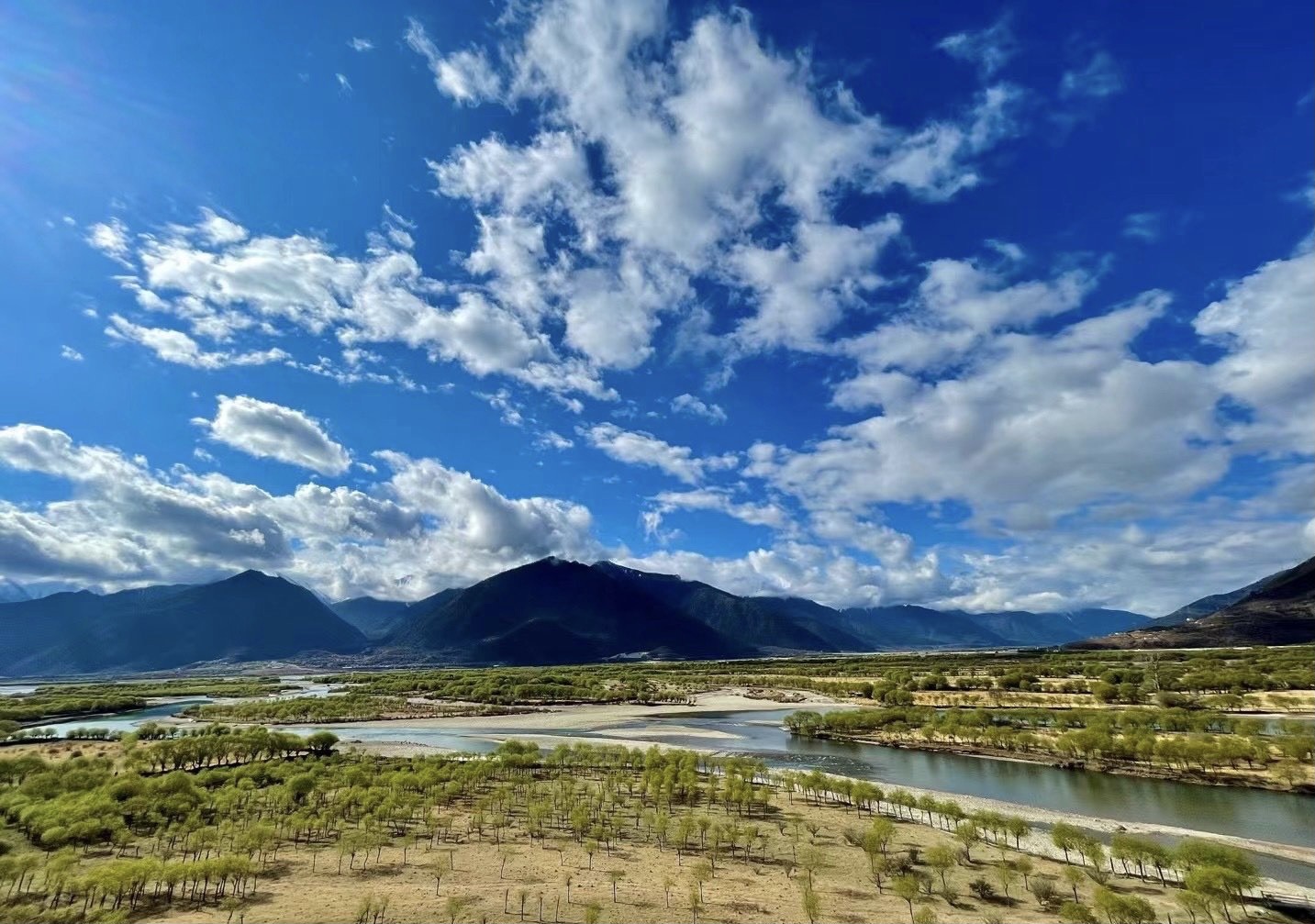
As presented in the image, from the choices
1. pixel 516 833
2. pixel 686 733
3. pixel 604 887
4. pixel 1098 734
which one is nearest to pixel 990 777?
pixel 1098 734

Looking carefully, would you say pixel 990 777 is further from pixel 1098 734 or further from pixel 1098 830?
pixel 1098 830

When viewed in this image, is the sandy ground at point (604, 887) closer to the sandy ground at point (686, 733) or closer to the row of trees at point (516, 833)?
the row of trees at point (516, 833)

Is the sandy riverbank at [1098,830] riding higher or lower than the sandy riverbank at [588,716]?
lower

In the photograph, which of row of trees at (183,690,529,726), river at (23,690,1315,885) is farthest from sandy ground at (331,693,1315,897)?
row of trees at (183,690,529,726)

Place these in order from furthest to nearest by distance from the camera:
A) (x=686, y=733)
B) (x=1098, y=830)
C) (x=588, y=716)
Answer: (x=588, y=716), (x=686, y=733), (x=1098, y=830)

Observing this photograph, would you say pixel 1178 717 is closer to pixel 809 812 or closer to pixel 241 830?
pixel 809 812

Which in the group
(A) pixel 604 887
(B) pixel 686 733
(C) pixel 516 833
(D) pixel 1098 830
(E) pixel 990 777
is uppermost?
(B) pixel 686 733

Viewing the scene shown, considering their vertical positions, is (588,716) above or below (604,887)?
above

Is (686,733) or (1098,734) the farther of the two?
(686,733)

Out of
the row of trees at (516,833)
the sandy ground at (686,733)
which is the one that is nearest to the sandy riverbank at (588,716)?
the sandy ground at (686,733)

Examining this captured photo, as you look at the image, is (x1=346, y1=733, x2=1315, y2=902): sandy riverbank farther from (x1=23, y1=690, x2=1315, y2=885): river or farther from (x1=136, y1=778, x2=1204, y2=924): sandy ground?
(x1=136, y1=778, x2=1204, y2=924): sandy ground

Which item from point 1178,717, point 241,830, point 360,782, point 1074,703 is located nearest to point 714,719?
point 1074,703
